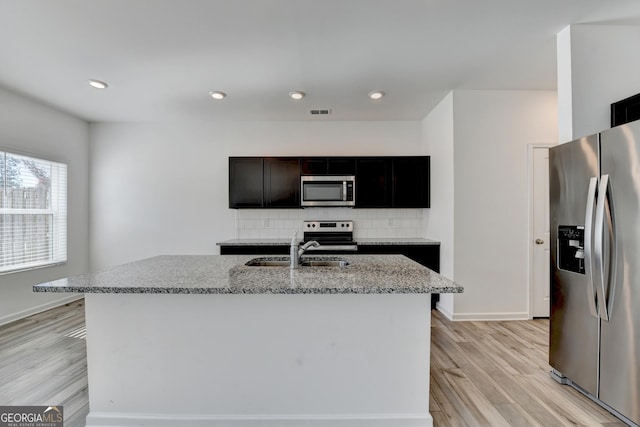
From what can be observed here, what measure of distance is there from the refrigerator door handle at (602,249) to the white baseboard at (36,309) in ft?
17.9

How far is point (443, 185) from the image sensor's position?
13.0 feet

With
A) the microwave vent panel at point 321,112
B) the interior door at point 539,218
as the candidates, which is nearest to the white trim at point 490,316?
the interior door at point 539,218

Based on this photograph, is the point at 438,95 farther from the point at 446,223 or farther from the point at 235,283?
the point at 235,283

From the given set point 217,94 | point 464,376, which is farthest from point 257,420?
point 217,94

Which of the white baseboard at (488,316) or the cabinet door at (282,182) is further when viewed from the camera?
the cabinet door at (282,182)

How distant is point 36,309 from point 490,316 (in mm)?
5414

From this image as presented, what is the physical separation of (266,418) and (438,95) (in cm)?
367

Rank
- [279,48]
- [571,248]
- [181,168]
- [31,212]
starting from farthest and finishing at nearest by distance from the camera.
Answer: [181,168] → [31,212] → [279,48] → [571,248]

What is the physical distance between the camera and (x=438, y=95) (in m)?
3.80

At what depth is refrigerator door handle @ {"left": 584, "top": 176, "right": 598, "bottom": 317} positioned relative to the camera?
1.92m

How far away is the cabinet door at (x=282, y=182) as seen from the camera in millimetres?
4465

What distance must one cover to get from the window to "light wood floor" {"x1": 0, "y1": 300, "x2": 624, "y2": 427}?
855 millimetres

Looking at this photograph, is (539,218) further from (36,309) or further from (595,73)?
(36,309)
